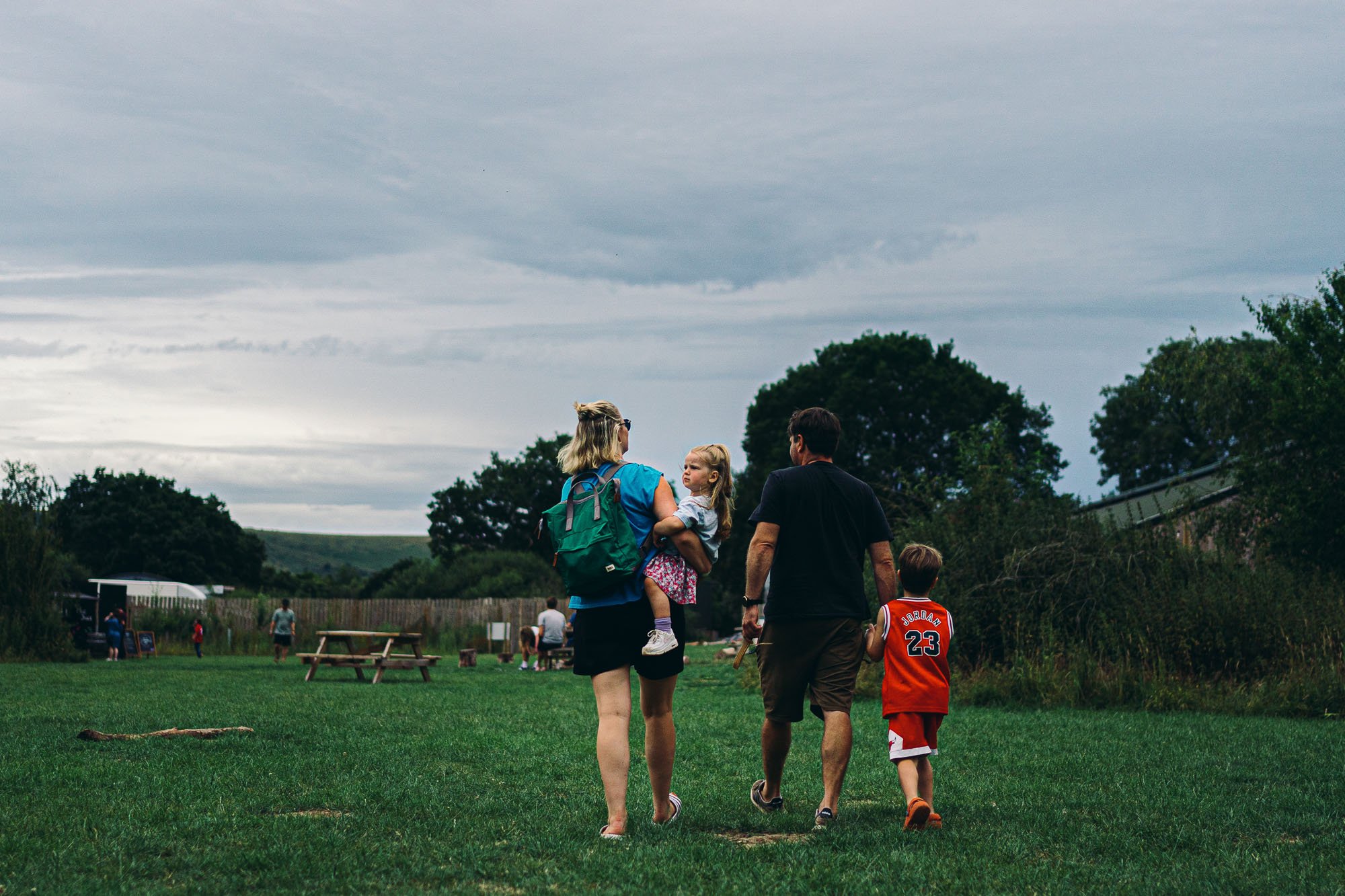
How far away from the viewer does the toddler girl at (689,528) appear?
503cm

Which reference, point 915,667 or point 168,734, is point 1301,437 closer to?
point 915,667

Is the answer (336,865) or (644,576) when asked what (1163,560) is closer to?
(644,576)

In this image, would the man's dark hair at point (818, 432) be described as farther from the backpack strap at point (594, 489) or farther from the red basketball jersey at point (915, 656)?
the backpack strap at point (594, 489)

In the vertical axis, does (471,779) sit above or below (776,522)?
below

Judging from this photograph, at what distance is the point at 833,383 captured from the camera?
45.8 m

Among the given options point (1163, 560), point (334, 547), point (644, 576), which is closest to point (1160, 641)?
point (1163, 560)

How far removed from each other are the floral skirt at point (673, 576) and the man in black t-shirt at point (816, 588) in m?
0.39

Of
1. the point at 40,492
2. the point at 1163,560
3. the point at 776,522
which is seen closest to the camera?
the point at 776,522

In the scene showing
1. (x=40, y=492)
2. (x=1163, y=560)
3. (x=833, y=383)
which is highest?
(x=833, y=383)

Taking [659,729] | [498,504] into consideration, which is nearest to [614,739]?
[659,729]

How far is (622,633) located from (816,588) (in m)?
1.02

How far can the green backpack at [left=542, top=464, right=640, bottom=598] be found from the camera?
5.01m

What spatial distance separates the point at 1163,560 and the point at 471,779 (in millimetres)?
10745

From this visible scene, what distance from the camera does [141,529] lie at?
2544 inches
